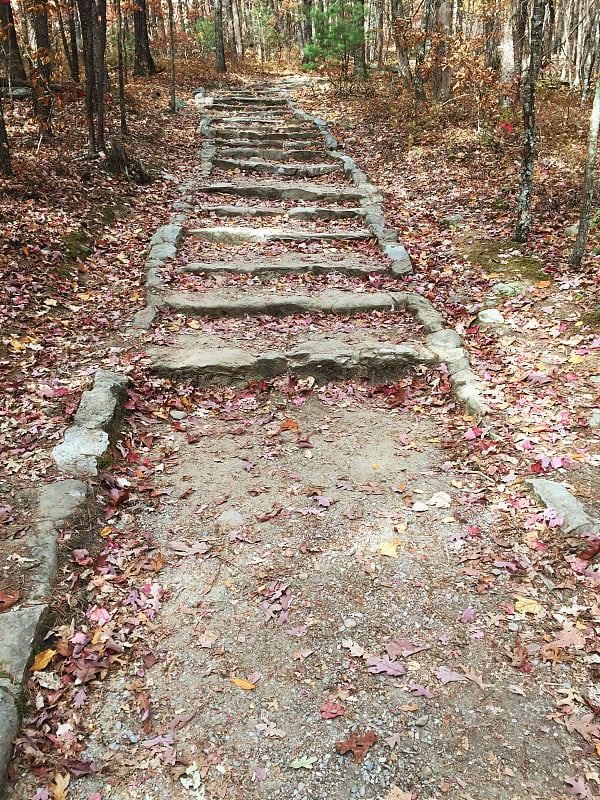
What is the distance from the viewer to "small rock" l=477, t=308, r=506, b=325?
5.86 meters

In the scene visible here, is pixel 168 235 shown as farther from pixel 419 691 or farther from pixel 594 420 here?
pixel 419 691

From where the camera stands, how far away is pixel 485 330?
5.84m

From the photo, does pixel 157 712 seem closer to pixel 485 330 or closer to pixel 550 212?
pixel 485 330

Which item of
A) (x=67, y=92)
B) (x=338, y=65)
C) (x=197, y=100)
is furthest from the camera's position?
(x=338, y=65)

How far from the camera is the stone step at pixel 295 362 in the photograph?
5.29 metres

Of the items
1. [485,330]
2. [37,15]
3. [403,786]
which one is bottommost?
[403,786]

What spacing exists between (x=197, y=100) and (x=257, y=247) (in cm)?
1095

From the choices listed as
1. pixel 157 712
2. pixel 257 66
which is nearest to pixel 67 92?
pixel 157 712

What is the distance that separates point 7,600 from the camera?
2812 millimetres

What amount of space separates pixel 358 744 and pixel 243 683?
2.02 ft

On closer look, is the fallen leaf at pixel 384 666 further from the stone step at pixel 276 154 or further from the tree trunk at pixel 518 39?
the stone step at pixel 276 154

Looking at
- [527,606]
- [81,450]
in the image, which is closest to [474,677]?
[527,606]

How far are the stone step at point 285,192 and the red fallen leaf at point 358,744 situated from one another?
8.96 m

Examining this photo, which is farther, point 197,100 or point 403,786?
point 197,100
